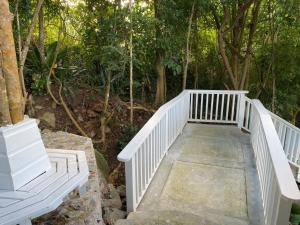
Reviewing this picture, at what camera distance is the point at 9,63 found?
153 centimetres

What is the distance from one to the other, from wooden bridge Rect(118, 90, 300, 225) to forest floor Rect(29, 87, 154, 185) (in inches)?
40.5

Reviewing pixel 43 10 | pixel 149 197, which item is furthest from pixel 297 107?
pixel 43 10

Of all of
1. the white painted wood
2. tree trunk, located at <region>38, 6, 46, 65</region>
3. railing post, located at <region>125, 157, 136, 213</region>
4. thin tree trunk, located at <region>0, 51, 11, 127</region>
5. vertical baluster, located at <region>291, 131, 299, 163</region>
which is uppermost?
tree trunk, located at <region>38, 6, 46, 65</region>

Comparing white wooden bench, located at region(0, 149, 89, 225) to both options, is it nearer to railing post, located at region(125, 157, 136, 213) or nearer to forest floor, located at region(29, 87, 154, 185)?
railing post, located at region(125, 157, 136, 213)

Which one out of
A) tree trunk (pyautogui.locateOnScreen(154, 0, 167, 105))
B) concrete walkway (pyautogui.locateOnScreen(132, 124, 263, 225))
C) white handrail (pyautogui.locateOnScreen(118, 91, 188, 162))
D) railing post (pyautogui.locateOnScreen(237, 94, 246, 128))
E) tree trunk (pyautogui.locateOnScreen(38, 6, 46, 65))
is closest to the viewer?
white handrail (pyautogui.locateOnScreen(118, 91, 188, 162))

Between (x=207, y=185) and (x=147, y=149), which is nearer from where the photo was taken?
(x=147, y=149)

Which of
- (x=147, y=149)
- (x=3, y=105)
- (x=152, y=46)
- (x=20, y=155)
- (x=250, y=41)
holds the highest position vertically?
(x=250, y=41)

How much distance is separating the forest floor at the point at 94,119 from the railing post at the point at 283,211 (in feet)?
8.49

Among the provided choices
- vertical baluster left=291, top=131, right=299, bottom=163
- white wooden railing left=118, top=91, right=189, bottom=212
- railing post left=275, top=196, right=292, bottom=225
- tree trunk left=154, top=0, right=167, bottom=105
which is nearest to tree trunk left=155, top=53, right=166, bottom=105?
tree trunk left=154, top=0, right=167, bottom=105

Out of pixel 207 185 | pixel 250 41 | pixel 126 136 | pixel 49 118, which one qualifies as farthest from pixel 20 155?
pixel 250 41

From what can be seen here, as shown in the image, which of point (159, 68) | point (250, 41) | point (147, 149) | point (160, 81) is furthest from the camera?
point (250, 41)

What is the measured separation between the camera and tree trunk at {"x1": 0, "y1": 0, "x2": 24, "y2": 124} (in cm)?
148

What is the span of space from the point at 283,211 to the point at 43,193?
1513 millimetres

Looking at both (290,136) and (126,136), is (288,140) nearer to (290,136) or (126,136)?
(290,136)
